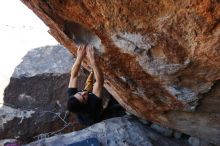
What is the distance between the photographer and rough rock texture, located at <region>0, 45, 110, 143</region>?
596 centimetres

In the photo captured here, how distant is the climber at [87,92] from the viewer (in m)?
3.94

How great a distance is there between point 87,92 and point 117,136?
25.5 inches

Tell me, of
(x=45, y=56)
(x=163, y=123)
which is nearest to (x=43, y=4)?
(x=163, y=123)

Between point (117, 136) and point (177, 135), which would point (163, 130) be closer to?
point (177, 135)

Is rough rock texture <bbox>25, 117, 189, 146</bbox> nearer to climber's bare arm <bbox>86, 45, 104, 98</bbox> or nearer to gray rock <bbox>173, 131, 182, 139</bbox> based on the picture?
gray rock <bbox>173, 131, 182, 139</bbox>

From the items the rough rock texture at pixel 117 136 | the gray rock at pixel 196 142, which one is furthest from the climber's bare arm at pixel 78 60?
the gray rock at pixel 196 142

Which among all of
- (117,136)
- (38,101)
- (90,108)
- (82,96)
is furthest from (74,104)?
(38,101)

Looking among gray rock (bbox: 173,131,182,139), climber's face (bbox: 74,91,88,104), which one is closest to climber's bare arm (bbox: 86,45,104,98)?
climber's face (bbox: 74,91,88,104)

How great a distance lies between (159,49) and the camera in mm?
3139

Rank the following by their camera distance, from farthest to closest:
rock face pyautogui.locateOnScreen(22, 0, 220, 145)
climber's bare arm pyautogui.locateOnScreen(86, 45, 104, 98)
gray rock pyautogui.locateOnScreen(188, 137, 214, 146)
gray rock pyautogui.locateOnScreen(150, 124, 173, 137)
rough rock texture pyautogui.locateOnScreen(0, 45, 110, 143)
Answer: rough rock texture pyautogui.locateOnScreen(0, 45, 110, 143), gray rock pyautogui.locateOnScreen(150, 124, 173, 137), gray rock pyautogui.locateOnScreen(188, 137, 214, 146), climber's bare arm pyautogui.locateOnScreen(86, 45, 104, 98), rock face pyautogui.locateOnScreen(22, 0, 220, 145)

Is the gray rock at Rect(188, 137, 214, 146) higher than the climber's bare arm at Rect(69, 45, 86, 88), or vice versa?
the climber's bare arm at Rect(69, 45, 86, 88)

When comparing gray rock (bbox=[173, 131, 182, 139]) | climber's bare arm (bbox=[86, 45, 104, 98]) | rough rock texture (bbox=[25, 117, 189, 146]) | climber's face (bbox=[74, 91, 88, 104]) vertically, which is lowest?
rough rock texture (bbox=[25, 117, 189, 146])

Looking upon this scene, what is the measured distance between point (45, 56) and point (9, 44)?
1.18 meters

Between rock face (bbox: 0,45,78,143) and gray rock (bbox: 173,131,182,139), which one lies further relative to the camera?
rock face (bbox: 0,45,78,143)
